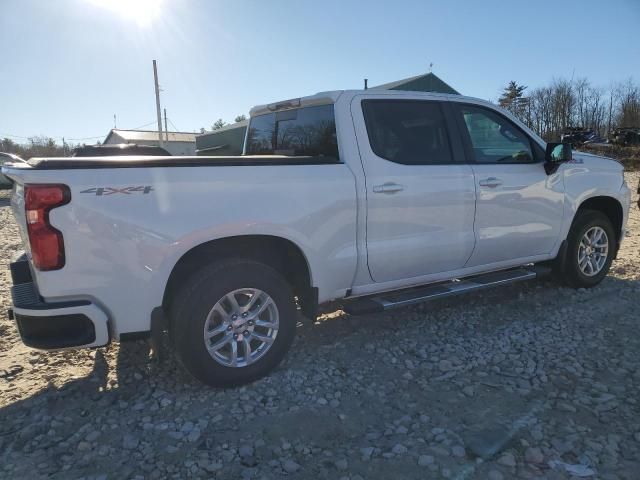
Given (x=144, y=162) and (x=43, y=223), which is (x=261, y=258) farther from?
(x=43, y=223)

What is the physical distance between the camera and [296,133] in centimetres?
408

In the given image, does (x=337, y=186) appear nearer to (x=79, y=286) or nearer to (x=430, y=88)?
(x=79, y=286)

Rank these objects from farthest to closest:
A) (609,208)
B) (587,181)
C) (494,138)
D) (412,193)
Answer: (609,208), (587,181), (494,138), (412,193)

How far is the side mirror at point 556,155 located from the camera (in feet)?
14.5

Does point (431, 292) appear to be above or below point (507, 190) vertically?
below

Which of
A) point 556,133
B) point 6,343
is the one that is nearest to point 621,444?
point 6,343

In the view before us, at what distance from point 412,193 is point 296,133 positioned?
1.13 meters

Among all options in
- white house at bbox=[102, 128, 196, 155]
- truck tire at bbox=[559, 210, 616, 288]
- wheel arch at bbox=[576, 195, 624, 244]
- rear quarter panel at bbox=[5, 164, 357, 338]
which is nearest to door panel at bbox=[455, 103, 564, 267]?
truck tire at bbox=[559, 210, 616, 288]

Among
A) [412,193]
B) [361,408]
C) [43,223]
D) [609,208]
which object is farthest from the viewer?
[609,208]

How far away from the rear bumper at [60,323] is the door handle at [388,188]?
6.50ft

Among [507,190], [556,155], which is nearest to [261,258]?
[507,190]

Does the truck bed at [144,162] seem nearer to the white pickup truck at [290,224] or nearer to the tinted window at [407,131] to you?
the white pickup truck at [290,224]

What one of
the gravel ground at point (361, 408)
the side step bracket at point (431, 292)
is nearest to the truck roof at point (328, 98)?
the side step bracket at point (431, 292)

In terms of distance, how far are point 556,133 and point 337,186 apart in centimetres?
4776
